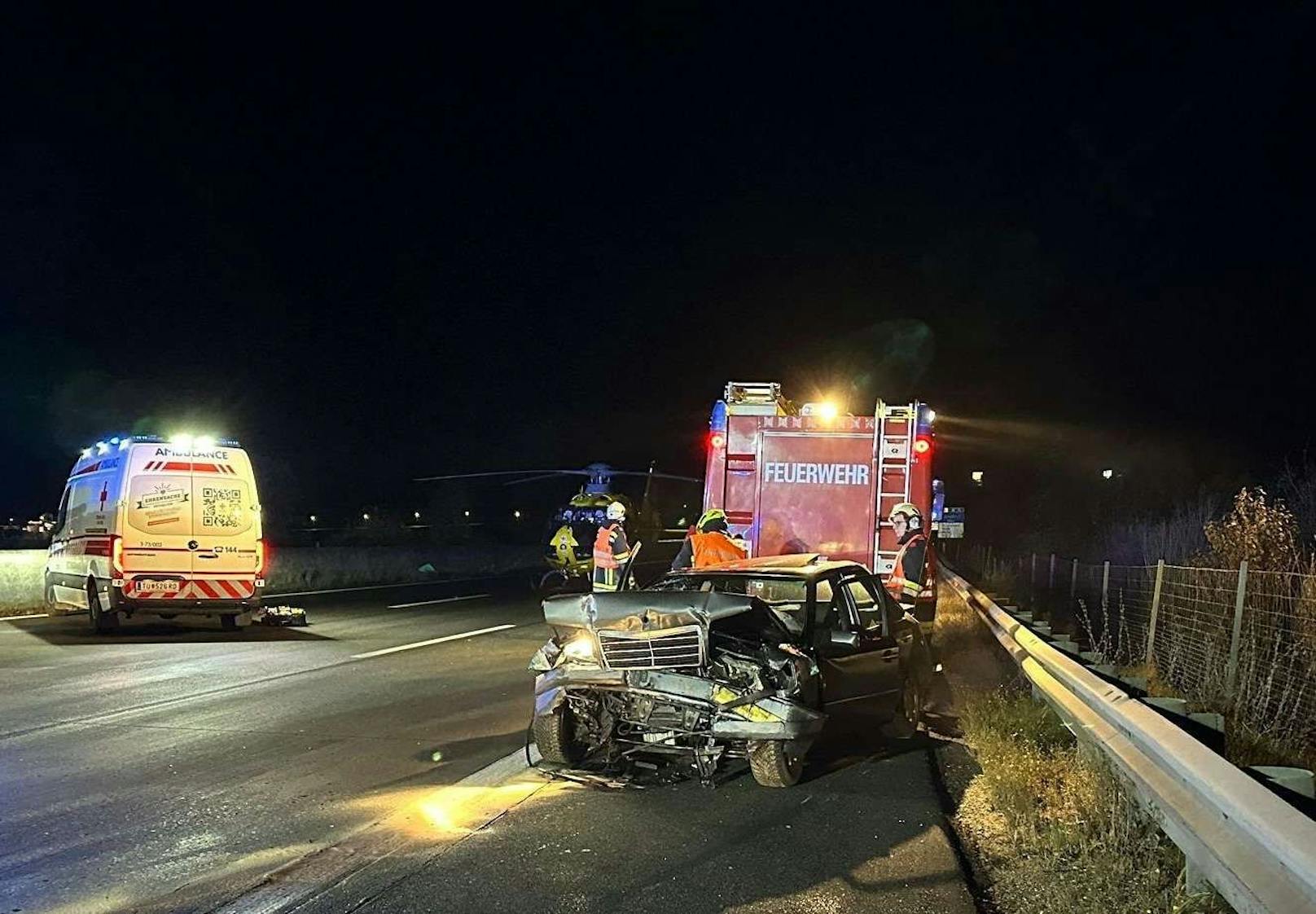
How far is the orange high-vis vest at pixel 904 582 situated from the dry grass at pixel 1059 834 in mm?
4138

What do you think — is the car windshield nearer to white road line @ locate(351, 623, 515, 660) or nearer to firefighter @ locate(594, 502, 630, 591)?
firefighter @ locate(594, 502, 630, 591)

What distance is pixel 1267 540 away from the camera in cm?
1223

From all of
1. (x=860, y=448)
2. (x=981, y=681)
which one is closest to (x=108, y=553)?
(x=860, y=448)

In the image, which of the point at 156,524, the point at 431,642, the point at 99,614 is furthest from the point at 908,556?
the point at 99,614

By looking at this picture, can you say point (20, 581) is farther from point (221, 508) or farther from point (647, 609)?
point (647, 609)

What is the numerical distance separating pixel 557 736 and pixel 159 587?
30.3ft

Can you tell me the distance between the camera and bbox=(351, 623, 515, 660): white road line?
13953 mm

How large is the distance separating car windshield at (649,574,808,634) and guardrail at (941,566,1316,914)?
227cm

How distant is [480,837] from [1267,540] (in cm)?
929

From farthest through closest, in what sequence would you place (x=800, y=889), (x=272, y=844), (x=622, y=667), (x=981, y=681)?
1. (x=981, y=681)
2. (x=622, y=667)
3. (x=272, y=844)
4. (x=800, y=889)

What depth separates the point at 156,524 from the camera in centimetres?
1515

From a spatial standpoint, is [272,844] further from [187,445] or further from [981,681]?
[187,445]

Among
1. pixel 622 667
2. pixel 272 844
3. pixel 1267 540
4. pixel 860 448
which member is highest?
pixel 860 448

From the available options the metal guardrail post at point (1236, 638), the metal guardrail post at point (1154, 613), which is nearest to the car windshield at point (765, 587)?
the metal guardrail post at point (1236, 638)
